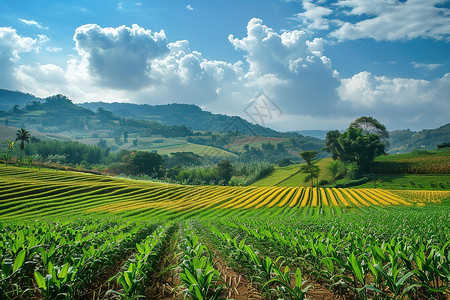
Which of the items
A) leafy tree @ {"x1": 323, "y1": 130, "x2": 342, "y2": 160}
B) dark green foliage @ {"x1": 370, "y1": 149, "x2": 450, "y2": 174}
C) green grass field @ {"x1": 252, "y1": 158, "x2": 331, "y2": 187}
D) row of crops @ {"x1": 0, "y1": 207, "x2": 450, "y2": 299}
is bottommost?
green grass field @ {"x1": 252, "y1": 158, "x2": 331, "y2": 187}

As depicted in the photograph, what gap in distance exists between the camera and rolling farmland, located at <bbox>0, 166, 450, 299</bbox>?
3445 mm

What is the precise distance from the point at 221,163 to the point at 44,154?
4577 inches

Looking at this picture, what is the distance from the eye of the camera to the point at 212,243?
24.8 feet

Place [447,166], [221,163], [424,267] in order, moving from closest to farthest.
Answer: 1. [424,267]
2. [447,166]
3. [221,163]

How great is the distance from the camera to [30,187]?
39.6 metres

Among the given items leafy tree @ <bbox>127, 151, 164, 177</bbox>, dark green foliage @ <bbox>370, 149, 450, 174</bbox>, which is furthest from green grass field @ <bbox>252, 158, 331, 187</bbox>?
leafy tree @ <bbox>127, 151, 164, 177</bbox>

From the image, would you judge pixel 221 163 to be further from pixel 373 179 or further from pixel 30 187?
pixel 30 187

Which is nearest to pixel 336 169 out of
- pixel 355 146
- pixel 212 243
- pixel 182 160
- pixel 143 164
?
pixel 355 146

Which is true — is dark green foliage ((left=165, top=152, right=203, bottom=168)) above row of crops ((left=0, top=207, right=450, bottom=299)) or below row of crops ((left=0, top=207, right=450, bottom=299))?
below

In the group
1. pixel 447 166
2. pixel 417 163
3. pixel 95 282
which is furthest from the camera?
pixel 417 163

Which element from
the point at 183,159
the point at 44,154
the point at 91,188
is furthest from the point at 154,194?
the point at 44,154

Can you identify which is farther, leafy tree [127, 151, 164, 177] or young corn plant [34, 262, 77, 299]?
leafy tree [127, 151, 164, 177]

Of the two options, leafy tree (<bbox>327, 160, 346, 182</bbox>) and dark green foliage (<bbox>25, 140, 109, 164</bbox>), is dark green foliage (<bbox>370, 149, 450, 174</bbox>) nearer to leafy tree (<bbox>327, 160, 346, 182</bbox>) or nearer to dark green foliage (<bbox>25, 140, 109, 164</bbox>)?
leafy tree (<bbox>327, 160, 346, 182</bbox>)

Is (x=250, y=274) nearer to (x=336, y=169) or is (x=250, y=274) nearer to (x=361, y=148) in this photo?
(x=336, y=169)
